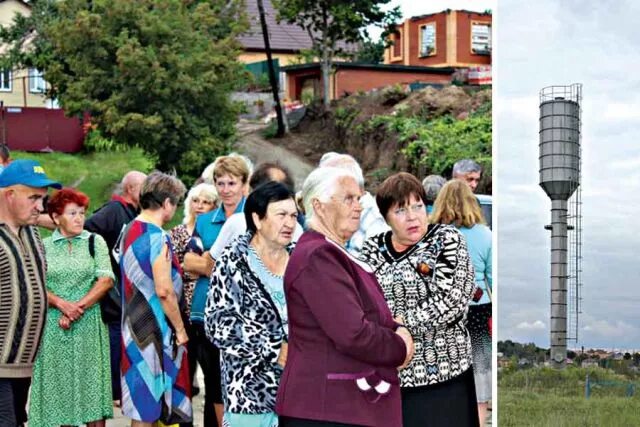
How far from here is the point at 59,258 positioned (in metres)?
7.27

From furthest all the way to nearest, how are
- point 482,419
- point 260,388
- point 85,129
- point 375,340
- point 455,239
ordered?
point 85,129, point 482,419, point 455,239, point 260,388, point 375,340

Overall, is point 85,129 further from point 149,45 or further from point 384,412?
point 384,412

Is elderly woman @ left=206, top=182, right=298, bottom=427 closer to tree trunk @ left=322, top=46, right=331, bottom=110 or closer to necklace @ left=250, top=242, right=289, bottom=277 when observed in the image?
necklace @ left=250, top=242, right=289, bottom=277

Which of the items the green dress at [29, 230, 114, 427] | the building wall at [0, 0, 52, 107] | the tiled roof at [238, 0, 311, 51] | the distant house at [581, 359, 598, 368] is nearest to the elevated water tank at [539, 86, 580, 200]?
the distant house at [581, 359, 598, 368]

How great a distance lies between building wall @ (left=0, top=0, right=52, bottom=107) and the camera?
54.7m

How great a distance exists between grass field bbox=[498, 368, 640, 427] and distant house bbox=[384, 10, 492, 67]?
1469 inches

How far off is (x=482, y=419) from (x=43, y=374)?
108 inches

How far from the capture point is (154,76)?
32031 mm

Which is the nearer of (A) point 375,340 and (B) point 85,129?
(A) point 375,340

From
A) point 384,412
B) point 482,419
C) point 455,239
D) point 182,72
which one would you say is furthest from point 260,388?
point 182,72

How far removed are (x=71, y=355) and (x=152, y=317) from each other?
0.92 meters

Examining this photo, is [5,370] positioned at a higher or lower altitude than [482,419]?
higher

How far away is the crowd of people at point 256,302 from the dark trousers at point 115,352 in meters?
0.01

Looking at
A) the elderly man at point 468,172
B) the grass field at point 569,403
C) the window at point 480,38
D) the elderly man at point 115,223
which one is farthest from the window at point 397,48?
the grass field at point 569,403
